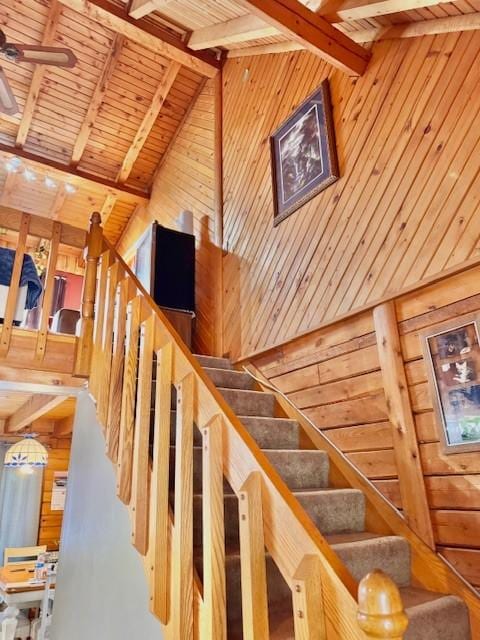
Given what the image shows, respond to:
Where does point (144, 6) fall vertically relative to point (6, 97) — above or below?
above

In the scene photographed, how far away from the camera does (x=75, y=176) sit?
20.0 ft

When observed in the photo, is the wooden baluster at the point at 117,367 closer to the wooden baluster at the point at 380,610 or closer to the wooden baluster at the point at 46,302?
the wooden baluster at the point at 46,302

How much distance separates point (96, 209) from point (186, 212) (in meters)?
2.63

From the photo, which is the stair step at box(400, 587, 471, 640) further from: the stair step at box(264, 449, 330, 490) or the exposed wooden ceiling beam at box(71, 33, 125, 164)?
the exposed wooden ceiling beam at box(71, 33, 125, 164)

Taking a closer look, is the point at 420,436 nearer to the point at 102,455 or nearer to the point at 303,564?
the point at 303,564

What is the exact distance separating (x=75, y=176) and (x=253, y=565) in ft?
19.8

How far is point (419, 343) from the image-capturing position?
226 centimetres

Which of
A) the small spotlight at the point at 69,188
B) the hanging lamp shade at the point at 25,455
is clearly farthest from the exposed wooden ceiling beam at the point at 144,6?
the hanging lamp shade at the point at 25,455

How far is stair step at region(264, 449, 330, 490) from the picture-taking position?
8.07 ft

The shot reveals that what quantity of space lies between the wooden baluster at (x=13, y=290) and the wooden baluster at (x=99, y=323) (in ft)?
1.64

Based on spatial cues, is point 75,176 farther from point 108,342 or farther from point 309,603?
point 309,603

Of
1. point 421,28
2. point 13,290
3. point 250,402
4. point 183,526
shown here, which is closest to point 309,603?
point 183,526

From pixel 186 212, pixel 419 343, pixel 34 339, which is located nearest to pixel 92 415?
pixel 34 339

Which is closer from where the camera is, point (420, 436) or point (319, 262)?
point (420, 436)
